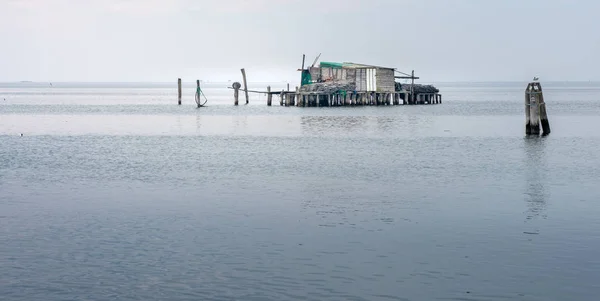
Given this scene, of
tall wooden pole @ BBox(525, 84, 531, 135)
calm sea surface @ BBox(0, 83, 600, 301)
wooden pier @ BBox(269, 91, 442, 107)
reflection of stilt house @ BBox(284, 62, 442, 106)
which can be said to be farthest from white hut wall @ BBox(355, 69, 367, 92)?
calm sea surface @ BBox(0, 83, 600, 301)

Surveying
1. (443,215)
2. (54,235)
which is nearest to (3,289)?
(54,235)

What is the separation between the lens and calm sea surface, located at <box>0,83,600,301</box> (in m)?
12.3

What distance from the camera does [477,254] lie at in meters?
14.3

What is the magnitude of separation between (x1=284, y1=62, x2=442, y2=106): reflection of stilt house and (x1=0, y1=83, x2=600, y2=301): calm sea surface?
45896 mm

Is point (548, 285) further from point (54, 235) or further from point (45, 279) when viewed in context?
point (54, 235)

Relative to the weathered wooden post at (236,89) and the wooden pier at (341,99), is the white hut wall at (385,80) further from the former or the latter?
the weathered wooden post at (236,89)

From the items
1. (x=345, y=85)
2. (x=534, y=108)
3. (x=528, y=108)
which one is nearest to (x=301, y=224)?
(x=534, y=108)

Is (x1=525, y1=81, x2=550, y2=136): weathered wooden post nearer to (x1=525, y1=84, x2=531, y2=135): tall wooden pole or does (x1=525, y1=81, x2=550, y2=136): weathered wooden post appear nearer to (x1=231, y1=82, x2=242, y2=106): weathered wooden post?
(x1=525, y1=84, x2=531, y2=135): tall wooden pole

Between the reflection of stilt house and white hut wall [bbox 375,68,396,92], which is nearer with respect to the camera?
the reflection of stilt house

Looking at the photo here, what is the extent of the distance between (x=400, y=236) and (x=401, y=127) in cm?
3785

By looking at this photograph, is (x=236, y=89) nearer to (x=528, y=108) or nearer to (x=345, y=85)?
(x=345, y=85)

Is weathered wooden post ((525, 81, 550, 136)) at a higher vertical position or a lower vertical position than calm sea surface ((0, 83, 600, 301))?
higher

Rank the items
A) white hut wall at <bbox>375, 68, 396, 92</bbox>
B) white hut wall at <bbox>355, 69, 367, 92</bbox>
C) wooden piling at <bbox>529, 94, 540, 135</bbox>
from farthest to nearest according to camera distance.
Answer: white hut wall at <bbox>375, 68, 396, 92</bbox>, white hut wall at <bbox>355, 69, 367, 92</bbox>, wooden piling at <bbox>529, 94, 540, 135</bbox>

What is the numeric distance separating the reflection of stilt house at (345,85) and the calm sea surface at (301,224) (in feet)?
151
